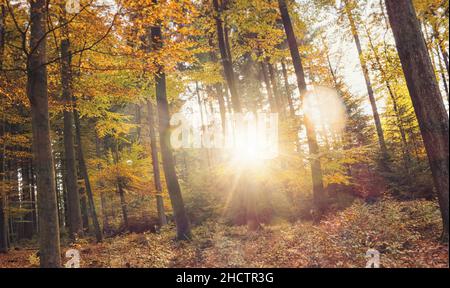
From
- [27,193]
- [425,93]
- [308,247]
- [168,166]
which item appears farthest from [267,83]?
[27,193]

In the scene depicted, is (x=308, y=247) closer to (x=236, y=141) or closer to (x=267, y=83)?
(x=236, y=141)

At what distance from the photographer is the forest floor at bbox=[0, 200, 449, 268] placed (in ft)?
19.5

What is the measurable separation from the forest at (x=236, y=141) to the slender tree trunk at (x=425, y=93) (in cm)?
2

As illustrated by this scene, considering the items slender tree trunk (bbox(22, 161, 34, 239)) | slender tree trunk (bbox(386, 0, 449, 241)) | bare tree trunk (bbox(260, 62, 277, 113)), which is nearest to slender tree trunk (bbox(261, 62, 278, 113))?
bare tree trunk (bbox(260, 62, 277, 113))

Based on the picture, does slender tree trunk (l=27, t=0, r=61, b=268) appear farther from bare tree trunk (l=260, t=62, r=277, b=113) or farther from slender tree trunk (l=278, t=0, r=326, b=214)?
bare tree trunk (l=260, t=62, r=277, b=113)

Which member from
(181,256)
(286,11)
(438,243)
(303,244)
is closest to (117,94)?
(181,256)

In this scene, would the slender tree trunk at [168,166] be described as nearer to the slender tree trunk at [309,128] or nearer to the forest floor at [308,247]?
the forest floor at [308,247]

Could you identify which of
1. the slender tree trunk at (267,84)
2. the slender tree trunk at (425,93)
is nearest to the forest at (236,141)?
the slender tree trunk at (425,93)

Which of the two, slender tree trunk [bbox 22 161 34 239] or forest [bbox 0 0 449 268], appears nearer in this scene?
forest [bbox 0 0 449 268]

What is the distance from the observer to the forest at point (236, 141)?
601cm

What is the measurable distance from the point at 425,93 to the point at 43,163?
7629mm

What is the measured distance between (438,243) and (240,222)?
29.2 ft

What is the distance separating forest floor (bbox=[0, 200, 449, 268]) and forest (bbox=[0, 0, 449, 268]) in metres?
0.05

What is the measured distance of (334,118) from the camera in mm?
18109
